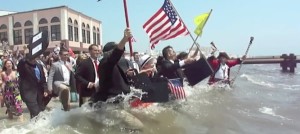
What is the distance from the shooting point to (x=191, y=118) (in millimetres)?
8312

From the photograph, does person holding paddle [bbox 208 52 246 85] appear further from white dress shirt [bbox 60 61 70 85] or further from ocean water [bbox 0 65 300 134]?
white dress shirt [bbox 60 61 70 85]

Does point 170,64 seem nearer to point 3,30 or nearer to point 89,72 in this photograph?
point 89,72

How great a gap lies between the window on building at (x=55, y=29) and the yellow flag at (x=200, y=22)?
4422cm

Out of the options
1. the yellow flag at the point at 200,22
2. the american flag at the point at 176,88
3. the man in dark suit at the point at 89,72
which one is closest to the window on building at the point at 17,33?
the yellow flag at the point at 200,22

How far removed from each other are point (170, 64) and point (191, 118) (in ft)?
3.90

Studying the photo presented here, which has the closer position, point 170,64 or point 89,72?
point 89,72

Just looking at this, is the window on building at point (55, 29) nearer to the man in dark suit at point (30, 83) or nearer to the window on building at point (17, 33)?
the window on building at point (17, 33)

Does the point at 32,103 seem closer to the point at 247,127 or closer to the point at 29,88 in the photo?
the point at 29,88

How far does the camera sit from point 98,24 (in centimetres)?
6862

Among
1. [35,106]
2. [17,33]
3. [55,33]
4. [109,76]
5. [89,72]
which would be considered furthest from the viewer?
[17,33]

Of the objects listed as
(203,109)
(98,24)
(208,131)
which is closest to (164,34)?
(203,109)

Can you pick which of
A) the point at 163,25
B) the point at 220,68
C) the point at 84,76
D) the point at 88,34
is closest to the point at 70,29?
the point at 88,34

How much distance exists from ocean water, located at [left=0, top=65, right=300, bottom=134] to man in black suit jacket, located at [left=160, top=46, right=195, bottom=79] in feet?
2.07

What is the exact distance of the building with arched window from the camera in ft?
177
